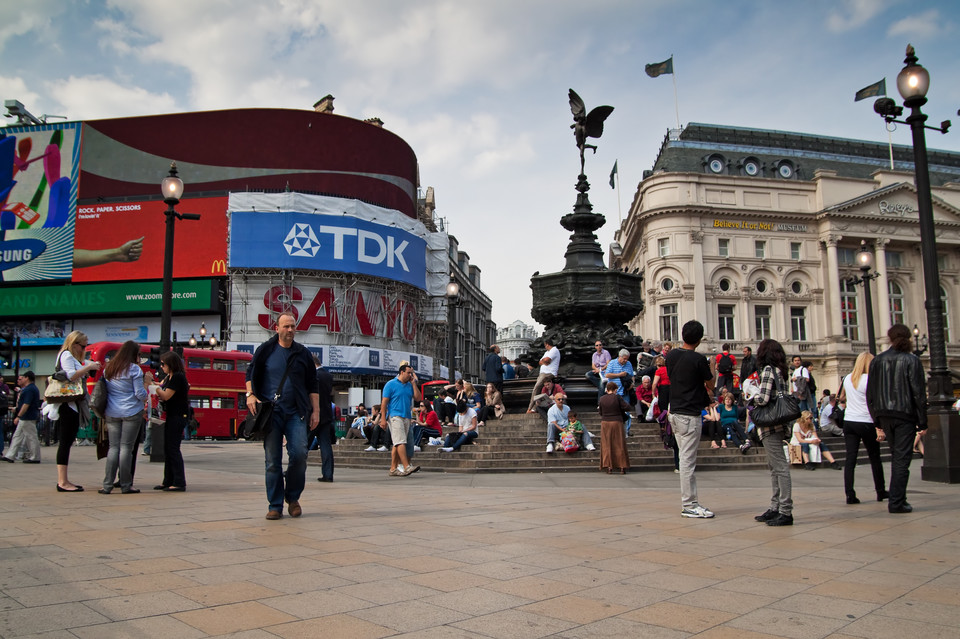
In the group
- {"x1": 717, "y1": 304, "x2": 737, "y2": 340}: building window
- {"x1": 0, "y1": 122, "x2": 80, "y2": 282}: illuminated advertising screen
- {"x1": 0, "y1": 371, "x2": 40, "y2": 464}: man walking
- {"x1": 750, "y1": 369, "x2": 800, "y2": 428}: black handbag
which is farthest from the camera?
{"x1": 717, "y1": 304, "x2": 737, "y2": 340}: building window

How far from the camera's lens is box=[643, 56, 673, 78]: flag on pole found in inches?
2143

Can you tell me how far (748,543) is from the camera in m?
5.34

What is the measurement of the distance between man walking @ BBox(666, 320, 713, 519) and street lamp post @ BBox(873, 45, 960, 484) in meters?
4.59

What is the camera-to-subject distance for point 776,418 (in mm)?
6328

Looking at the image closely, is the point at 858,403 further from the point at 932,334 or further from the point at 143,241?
the point at 143,241

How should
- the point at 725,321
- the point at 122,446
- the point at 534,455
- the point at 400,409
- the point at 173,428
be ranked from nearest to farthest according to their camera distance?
the point at 122,446, the point at 173,428, the point at 400,409, the point at 534,455, the point at 725,321

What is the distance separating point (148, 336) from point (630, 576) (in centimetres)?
4830

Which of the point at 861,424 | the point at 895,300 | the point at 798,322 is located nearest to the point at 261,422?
the point at 861,424

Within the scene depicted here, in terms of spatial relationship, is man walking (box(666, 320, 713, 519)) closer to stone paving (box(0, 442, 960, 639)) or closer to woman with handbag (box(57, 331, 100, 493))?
stone paving (box(0, 442, 960, 639))

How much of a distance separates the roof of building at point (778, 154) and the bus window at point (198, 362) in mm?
39480

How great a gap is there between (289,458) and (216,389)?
83.9 ft

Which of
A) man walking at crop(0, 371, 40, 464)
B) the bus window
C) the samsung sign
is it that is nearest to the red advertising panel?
the samsung sign

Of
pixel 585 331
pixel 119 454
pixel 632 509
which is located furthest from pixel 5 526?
pixel 585 331

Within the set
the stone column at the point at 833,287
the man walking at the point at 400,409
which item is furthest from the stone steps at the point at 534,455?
the stone column at the point at 833,287
